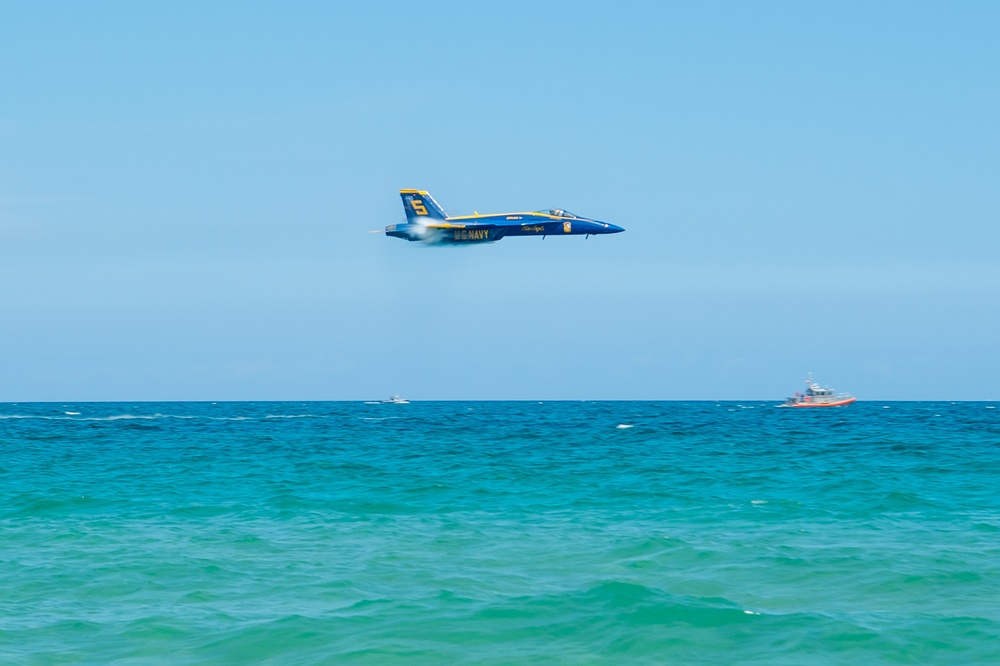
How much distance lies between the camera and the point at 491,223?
236 ft

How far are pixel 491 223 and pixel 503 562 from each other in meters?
45.4

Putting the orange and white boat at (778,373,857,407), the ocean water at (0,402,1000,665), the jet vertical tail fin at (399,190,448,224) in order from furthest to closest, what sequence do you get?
the orange and white boat at (778,373,857,407), the jet vertical tail fin at (399,190,448,224), the ocean water at (0,402,1000,665)

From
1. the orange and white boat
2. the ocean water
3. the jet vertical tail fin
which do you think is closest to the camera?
the ocean water

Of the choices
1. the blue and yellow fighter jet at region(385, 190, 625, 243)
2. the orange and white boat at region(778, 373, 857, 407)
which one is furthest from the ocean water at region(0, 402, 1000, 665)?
the orange and white boat at region(778, 373, 857, 407)

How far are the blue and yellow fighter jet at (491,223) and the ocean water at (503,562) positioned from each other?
2160 centimetres

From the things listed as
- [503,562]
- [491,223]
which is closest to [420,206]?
[491,223]

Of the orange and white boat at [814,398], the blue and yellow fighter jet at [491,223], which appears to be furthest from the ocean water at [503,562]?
the orange and white boat at [814,398]

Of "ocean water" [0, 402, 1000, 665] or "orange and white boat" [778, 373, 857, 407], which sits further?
"orange and white boat" [778, 373, 857, 407]

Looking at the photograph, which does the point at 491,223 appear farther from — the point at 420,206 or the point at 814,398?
the point at 814,398

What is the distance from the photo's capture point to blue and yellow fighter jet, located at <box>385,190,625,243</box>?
235 feet

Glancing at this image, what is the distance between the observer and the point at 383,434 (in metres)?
90.4

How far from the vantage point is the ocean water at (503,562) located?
2145cm

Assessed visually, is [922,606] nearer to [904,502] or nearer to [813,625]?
[813,625]

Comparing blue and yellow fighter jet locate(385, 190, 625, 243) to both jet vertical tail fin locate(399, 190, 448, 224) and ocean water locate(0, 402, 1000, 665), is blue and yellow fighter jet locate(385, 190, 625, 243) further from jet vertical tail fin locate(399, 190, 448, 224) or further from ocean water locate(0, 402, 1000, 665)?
ocean water locate(0, 402, 1000, 665)
